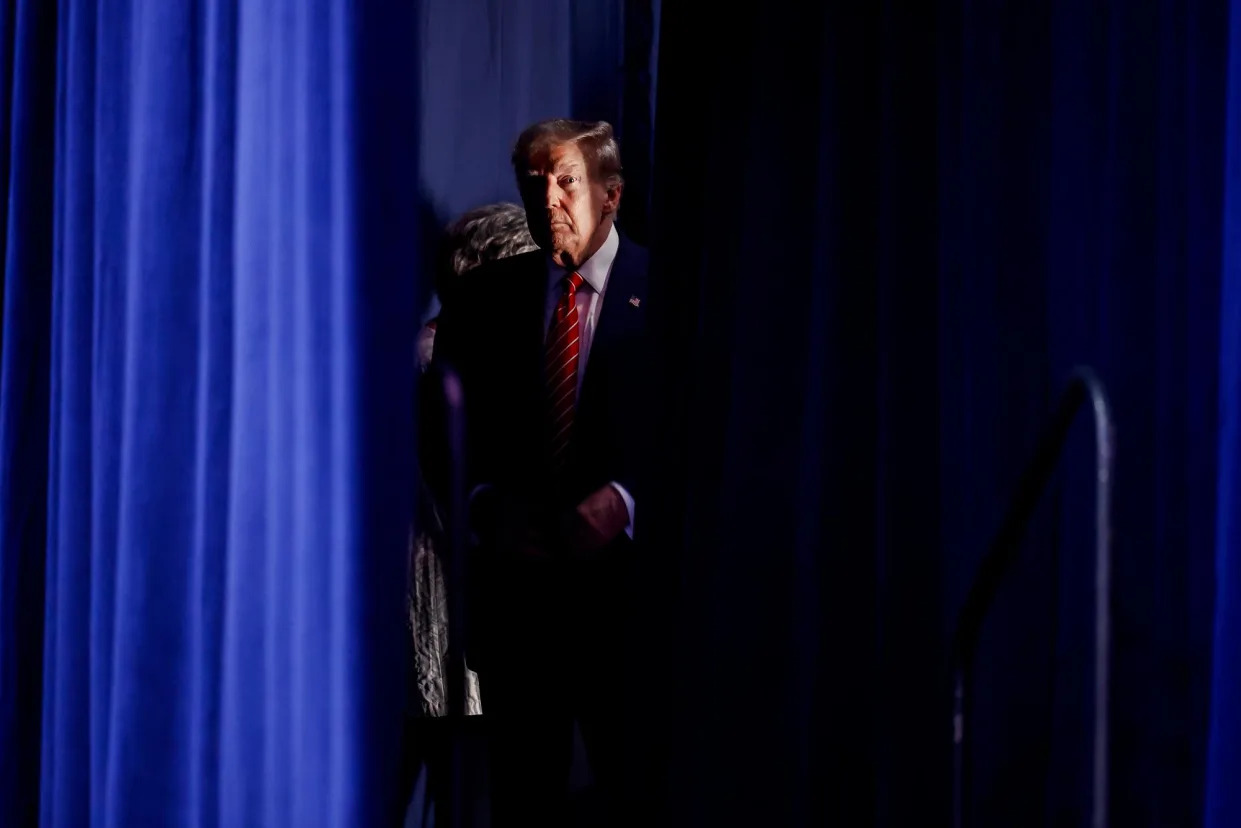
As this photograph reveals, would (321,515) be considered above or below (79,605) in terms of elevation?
above

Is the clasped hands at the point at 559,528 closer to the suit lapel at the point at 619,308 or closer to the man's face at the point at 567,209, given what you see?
the suit lapel at the point at 619,308

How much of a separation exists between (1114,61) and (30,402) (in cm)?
162

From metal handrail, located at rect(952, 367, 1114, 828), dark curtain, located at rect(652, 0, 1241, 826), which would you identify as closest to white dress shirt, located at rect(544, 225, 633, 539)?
dark curtain, located at rect(652, 0, 1241, 826)

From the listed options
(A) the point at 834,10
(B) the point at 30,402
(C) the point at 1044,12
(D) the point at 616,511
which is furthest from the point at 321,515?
(C) the point at 1044,12

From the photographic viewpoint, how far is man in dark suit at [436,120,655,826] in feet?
5.65

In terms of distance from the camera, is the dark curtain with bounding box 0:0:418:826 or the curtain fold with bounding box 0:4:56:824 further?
the curtain fold with bounding box 0:4:56:824

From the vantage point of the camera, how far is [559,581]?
1.73 metres

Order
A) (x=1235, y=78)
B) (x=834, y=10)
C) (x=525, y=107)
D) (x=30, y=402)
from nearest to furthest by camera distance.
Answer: (x=1235, y=78)
(x=834, y=10)
(x=525, y=107)
(x=30, y=402)

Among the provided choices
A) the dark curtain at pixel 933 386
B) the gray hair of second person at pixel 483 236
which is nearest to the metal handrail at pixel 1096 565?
the dark curtain at pixel 933 386

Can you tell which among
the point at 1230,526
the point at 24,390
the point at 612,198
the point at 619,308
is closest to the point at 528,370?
the point at 619,308

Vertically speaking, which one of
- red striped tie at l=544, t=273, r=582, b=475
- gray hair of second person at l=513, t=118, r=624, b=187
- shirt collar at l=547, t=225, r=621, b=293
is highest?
gray hair of second person at l=513, t=118, r=624, b=187

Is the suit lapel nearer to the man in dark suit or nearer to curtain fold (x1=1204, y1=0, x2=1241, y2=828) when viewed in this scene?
the man in dark suit

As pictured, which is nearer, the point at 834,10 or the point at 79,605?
the point at 834,10

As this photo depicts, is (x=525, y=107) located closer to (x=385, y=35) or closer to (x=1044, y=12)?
(x=385, y=35)
